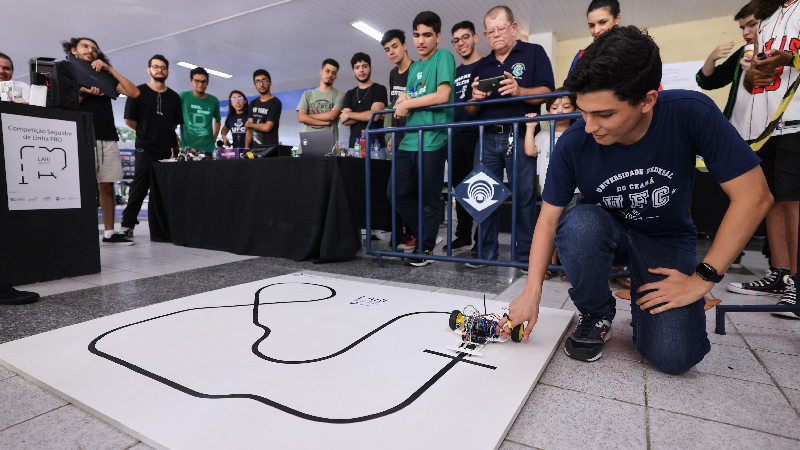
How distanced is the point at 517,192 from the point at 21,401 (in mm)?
2005

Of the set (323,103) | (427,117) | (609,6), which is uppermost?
(609,6)

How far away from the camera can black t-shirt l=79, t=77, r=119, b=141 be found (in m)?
3.01

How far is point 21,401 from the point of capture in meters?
0.91

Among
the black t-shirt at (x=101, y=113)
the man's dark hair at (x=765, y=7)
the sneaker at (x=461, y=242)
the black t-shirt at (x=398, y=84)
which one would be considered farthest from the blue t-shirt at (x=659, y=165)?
the black t-shirt at (x=101, y=113)

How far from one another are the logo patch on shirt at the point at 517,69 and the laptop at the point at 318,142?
121 centimetres

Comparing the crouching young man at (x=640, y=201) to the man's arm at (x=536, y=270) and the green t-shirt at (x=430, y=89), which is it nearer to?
the man's arm at (x=536, y=270)

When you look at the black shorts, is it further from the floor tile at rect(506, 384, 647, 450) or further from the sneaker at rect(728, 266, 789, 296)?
the floor tile at rect(506, 384, 647, 450)

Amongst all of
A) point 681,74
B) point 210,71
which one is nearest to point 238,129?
point 210,71

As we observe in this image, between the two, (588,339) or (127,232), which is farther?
(127,232)

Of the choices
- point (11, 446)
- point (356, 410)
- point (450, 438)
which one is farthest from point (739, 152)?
point (11, 446)

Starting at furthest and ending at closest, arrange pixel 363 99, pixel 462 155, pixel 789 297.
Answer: pixel 363 99
pixel 462 155
pixel 789 297

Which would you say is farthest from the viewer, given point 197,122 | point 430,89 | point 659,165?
point 197,122

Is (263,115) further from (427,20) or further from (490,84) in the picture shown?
(490,84)

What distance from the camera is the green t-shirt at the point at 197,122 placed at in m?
3.87
